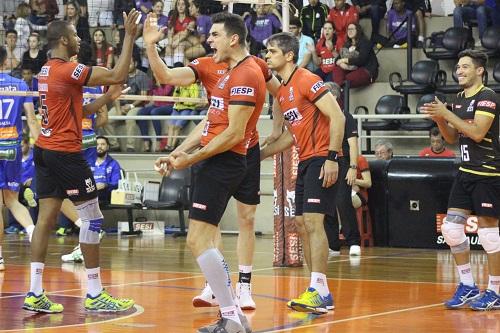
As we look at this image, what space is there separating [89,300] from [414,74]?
11.0 m

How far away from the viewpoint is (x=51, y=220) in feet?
30.2

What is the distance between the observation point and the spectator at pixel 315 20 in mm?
19766

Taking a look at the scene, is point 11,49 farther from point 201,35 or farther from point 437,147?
point 437,147

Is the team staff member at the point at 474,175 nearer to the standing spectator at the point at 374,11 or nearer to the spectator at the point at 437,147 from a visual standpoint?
the spectator at the point at 437,147

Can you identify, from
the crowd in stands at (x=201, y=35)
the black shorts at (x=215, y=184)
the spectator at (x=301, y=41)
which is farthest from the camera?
the crowd in stands at (x=201, y=35)

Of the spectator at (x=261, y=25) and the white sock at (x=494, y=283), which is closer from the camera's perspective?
the white sock at (x=494, y=283)

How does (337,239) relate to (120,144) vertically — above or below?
below

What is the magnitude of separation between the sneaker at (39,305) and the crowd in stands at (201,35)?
9589mm

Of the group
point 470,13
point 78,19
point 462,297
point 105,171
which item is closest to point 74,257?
point 105,171

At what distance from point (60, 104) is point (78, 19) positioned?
1107cm

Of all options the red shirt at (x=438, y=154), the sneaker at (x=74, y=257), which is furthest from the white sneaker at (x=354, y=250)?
the sneaker at (x=74, y=257)

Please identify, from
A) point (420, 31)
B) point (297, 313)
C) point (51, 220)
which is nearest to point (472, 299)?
point (297, 313)

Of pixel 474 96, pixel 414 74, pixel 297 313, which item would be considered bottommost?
pixel 297 313

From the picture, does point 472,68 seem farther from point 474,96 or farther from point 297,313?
point 297,313
